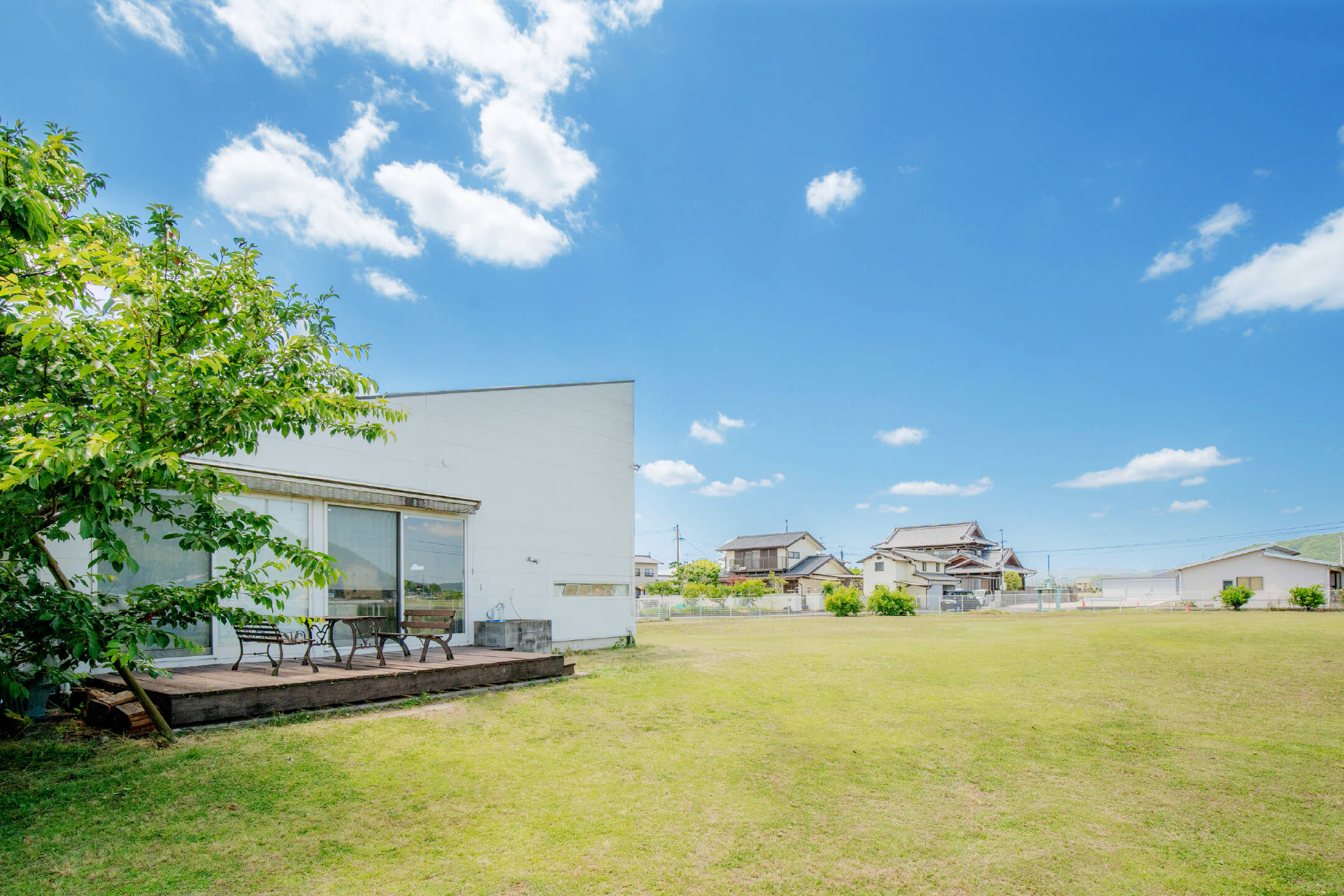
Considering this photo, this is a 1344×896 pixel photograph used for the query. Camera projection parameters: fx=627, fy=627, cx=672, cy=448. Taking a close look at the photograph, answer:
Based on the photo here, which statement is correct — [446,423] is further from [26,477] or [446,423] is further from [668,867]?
[668,867]

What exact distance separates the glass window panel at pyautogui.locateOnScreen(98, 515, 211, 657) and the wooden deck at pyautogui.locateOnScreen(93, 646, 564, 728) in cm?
40

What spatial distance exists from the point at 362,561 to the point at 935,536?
65.0 m

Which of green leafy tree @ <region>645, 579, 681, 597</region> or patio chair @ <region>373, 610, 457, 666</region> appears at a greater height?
patio chair @ <region>373, 610, 457, 666</region>

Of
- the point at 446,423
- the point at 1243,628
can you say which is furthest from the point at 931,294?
the point at 446,423

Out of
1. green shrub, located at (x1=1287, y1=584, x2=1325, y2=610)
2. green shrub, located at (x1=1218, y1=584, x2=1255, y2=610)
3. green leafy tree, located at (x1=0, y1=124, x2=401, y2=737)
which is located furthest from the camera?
green shrub, located at (x1=1218, y1=584, x2=1255, y2=610)

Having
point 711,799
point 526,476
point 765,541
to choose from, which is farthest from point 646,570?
point 711,799

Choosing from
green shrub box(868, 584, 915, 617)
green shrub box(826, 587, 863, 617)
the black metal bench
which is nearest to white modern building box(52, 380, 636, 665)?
the black metal bench

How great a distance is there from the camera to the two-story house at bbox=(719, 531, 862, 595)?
182 feet

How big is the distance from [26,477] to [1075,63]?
18.4m

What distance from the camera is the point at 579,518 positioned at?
13672 millimetres

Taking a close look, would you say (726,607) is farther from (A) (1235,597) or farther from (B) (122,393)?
(B) (122,393)

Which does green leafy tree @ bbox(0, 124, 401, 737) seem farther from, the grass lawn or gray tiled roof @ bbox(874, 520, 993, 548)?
gray tiled roof @ bbox(874, 520, 993, 548)

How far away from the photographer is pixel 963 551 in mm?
62125

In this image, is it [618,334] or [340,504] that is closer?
[340,504]
